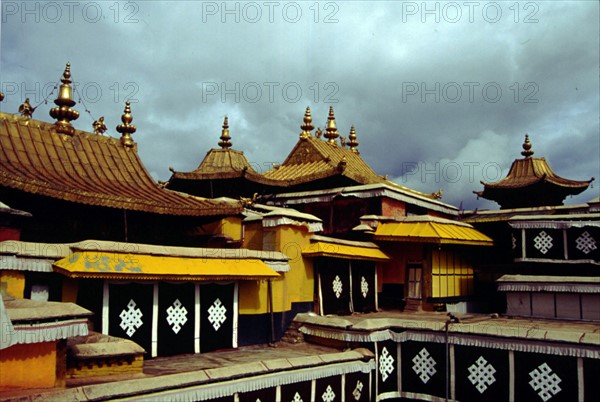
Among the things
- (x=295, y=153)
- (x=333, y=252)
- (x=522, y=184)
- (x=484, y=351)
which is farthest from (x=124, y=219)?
(x=522, y=184)

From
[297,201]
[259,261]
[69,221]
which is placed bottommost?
[259,261]

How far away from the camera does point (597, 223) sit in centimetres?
1781

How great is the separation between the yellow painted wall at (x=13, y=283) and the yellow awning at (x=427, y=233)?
12930mm

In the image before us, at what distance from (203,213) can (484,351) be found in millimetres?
8958

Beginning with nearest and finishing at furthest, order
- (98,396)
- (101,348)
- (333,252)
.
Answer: (98,396) → (101,348) → (333,252)

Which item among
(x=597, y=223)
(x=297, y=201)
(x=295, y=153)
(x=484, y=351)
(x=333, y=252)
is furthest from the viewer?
(x=295, y=153)

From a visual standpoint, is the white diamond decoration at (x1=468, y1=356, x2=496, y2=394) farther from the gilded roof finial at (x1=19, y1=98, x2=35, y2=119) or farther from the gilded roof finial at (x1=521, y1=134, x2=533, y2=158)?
the gilded roof finial at (x1=521, y1=134, x2=533, y2=158)

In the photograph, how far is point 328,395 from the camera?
12.6 metres

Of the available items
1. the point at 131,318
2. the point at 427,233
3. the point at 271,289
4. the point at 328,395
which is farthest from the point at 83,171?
the point at 427,233

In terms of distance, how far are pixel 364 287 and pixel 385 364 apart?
4954 mm

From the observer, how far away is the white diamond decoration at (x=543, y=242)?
19.1 m

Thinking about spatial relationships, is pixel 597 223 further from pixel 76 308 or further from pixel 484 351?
pixel 76 308

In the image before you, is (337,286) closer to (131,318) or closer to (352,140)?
(131,318)

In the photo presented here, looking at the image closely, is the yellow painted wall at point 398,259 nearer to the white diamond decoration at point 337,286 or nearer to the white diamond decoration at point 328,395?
the white diamond decoration at point 337,286
